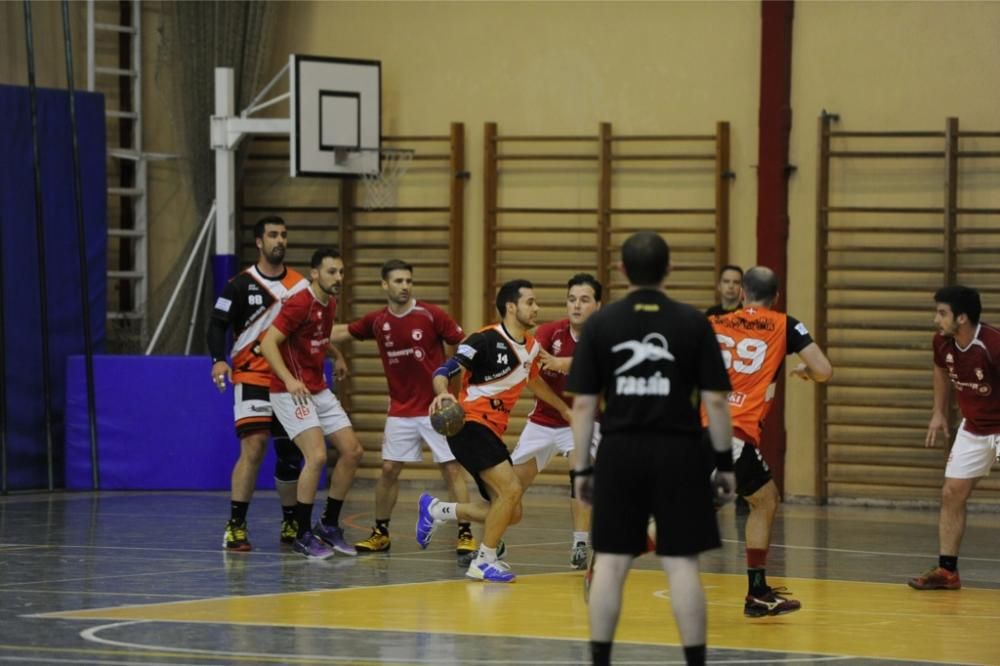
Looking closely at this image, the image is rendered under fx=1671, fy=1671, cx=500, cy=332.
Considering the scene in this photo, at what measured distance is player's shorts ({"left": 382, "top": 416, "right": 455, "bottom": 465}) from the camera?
11133 millimetres

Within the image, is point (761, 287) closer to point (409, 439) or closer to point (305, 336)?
point (305, 336)

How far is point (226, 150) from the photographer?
1585 centimetres

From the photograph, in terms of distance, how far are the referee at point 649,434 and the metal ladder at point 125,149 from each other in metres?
11.1

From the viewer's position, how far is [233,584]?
30.1 ft

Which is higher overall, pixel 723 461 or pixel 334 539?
pixel 723 461

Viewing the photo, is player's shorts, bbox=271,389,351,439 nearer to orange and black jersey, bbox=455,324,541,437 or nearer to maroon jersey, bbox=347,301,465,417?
maroon jersey, bbox=347,301,465,417

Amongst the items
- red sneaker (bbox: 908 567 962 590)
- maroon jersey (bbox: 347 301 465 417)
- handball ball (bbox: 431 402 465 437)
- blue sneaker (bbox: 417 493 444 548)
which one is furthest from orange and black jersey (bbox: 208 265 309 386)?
red sneaker (bbox: 908 567 962 590)

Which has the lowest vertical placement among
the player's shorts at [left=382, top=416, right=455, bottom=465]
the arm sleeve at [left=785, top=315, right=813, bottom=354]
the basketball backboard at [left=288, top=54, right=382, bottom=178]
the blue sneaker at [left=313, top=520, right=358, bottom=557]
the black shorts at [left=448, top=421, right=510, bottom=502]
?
the blue sneaker at [left=313, top=520, right=358, bottom=557]

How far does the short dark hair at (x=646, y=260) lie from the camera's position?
6.03 metres

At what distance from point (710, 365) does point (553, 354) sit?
4.41 m

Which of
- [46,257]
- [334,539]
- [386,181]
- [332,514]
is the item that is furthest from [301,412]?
[386,181]

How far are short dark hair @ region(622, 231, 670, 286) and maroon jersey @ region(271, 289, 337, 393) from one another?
474 cm

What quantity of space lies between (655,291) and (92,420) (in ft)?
32.8

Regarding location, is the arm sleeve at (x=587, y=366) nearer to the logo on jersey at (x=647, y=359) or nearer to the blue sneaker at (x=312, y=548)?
the logo on jersey at (x=647, y=359)
